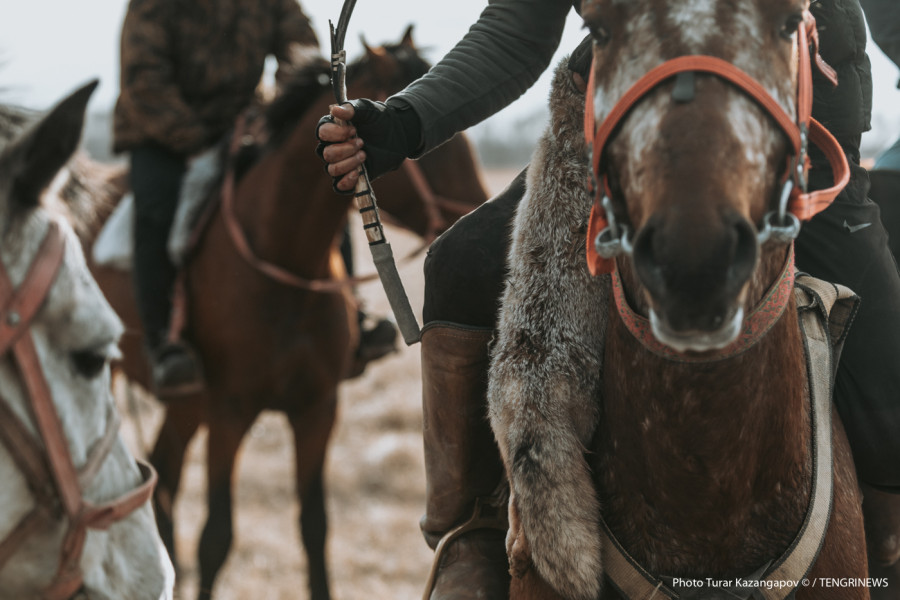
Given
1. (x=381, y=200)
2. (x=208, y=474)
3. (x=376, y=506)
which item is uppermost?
(x=381, y=200)

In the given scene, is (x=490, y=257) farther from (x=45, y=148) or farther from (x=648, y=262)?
(x=45, y=148)

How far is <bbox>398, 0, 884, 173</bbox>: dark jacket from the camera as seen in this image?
2.00 metres

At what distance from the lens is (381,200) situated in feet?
16.3

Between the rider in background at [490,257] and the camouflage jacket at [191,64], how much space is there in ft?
10.1

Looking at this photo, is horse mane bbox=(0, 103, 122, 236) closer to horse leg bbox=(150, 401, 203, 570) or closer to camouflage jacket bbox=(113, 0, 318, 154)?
camouflage jacket bbox=(113, 0, 318, 154)

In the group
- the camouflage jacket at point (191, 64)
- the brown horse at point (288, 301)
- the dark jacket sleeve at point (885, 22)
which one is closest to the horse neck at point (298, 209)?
the brown horse at point (288, 301)

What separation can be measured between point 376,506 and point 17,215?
16.7ft

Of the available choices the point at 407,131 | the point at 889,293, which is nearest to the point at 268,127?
the point at 407,131

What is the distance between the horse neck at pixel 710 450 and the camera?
64.1 inches

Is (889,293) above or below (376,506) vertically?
above

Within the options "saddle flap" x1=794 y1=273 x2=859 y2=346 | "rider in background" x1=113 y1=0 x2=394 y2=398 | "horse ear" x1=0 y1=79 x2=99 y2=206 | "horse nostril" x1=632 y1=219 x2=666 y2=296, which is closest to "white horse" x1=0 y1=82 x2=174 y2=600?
"horse ear" x1=0 y1=79 x2=99 y2=206

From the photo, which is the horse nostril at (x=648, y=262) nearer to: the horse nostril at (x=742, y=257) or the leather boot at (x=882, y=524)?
the horse nostril at (x=742, y=257)

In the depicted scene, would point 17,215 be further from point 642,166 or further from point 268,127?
point 268,127

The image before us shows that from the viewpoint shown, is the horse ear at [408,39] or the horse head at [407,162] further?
the horse ear at [408,39]
